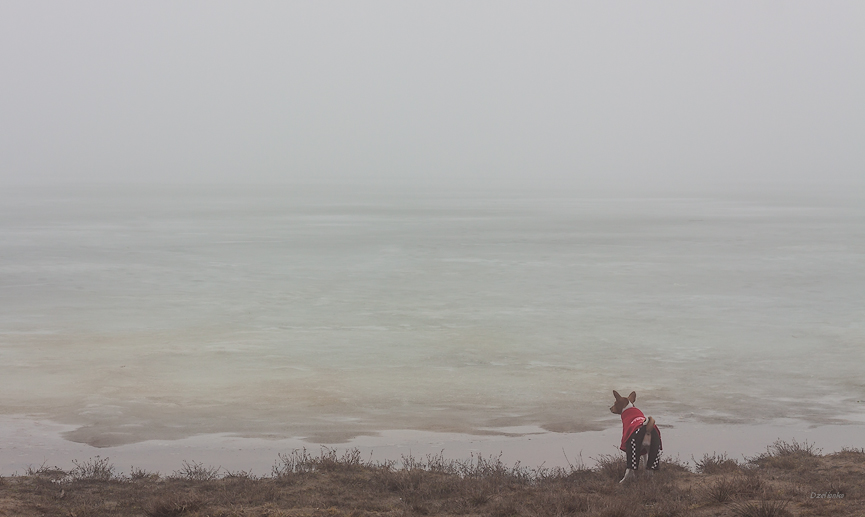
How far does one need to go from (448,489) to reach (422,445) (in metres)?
2.19

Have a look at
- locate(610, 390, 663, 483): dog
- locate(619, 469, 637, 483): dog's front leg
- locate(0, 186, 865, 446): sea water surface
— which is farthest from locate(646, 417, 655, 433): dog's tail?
locate(0, 186, 865, 446): sea water surface

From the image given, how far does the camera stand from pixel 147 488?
8305 millimetres

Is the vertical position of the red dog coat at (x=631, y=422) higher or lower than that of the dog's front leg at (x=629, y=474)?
higher

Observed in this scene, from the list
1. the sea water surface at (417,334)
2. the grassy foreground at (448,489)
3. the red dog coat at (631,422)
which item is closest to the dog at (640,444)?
the red dog coat at (631,422)

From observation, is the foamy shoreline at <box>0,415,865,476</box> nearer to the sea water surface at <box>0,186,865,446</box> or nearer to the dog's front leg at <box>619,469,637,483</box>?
the sea water surface at <box>0,186,865,446</box>

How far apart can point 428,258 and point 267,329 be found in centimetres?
1320

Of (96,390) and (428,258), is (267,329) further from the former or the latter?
(428,258)

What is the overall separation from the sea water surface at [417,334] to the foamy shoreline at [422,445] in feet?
0.97

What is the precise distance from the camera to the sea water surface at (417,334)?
11.9 meters

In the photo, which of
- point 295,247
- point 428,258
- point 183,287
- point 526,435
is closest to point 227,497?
point 526,435

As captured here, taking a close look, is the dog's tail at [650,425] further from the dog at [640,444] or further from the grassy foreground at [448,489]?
the grassy foreground at [448,489]

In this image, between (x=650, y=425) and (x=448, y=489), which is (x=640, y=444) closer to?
(x=650, y=425)

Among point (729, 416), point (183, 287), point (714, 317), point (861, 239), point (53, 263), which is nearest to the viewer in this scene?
point (729, 416)

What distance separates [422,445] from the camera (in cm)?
1039
